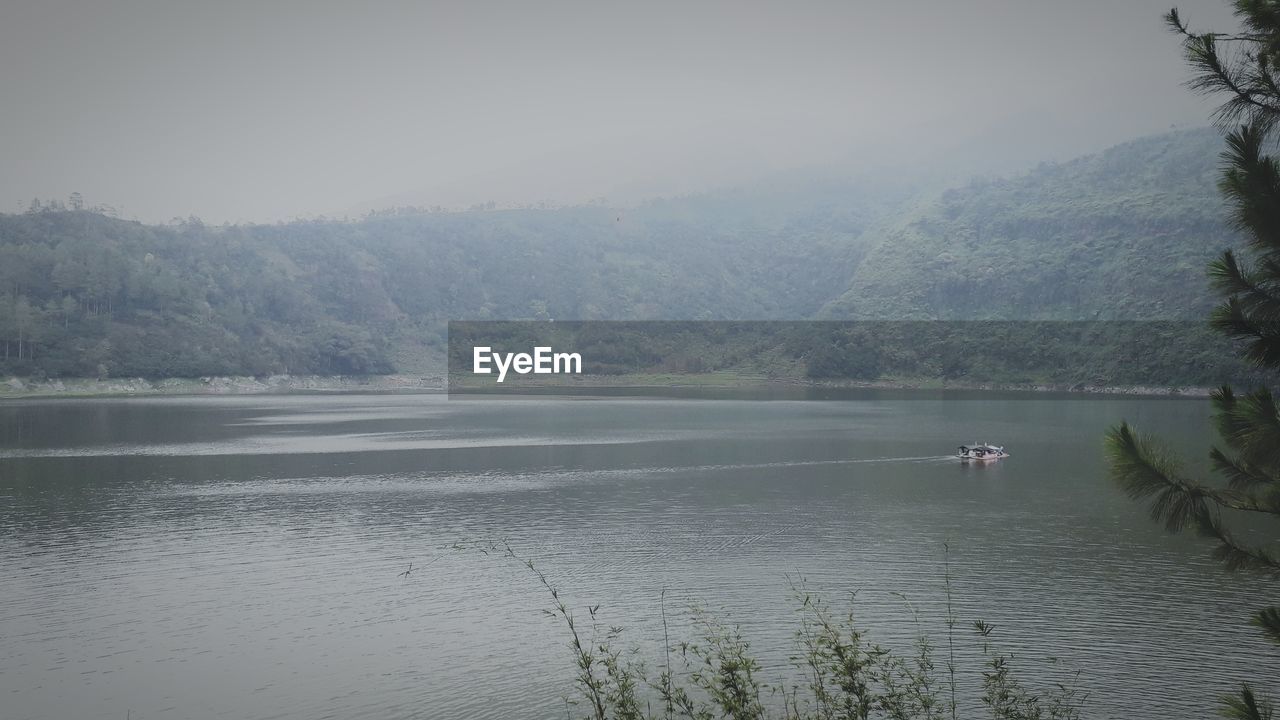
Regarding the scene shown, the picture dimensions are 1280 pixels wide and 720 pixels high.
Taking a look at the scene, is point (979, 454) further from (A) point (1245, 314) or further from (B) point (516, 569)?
(A) point (1245, 314)

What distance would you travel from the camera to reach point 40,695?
57.0 ft

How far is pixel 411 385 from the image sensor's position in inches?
7072

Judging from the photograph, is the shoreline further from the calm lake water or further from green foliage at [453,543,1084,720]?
green foliage at [453,543,1084,720]

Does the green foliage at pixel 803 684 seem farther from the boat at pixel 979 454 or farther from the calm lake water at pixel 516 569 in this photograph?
the boat at pixel 979 454

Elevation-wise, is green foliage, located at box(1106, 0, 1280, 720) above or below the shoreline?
above

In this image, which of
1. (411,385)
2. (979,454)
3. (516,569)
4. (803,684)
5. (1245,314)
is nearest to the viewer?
(1245,314)

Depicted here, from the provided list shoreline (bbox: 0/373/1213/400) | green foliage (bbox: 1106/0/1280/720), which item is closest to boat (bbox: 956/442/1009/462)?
green foliage (bbox: 1106/0/1280/720)

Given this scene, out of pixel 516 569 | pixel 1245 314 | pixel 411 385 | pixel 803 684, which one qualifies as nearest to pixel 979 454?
pixel 516 569

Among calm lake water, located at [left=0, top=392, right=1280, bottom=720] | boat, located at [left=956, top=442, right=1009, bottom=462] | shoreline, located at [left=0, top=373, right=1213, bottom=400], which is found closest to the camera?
calm lake water, located at [left=0, top=392, right=1280, bottom=720]

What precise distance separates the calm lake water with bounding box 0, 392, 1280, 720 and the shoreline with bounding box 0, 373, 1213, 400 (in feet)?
255

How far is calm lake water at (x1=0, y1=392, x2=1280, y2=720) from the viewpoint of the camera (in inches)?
705

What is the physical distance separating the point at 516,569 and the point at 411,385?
157150mm

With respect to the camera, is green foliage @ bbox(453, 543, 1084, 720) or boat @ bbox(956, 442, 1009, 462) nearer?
green foliage @ bbox(453, 543, 1084, 720)

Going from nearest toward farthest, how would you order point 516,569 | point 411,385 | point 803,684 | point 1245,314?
point 1245,314, point 803,684, point 516,569, point 411,385
